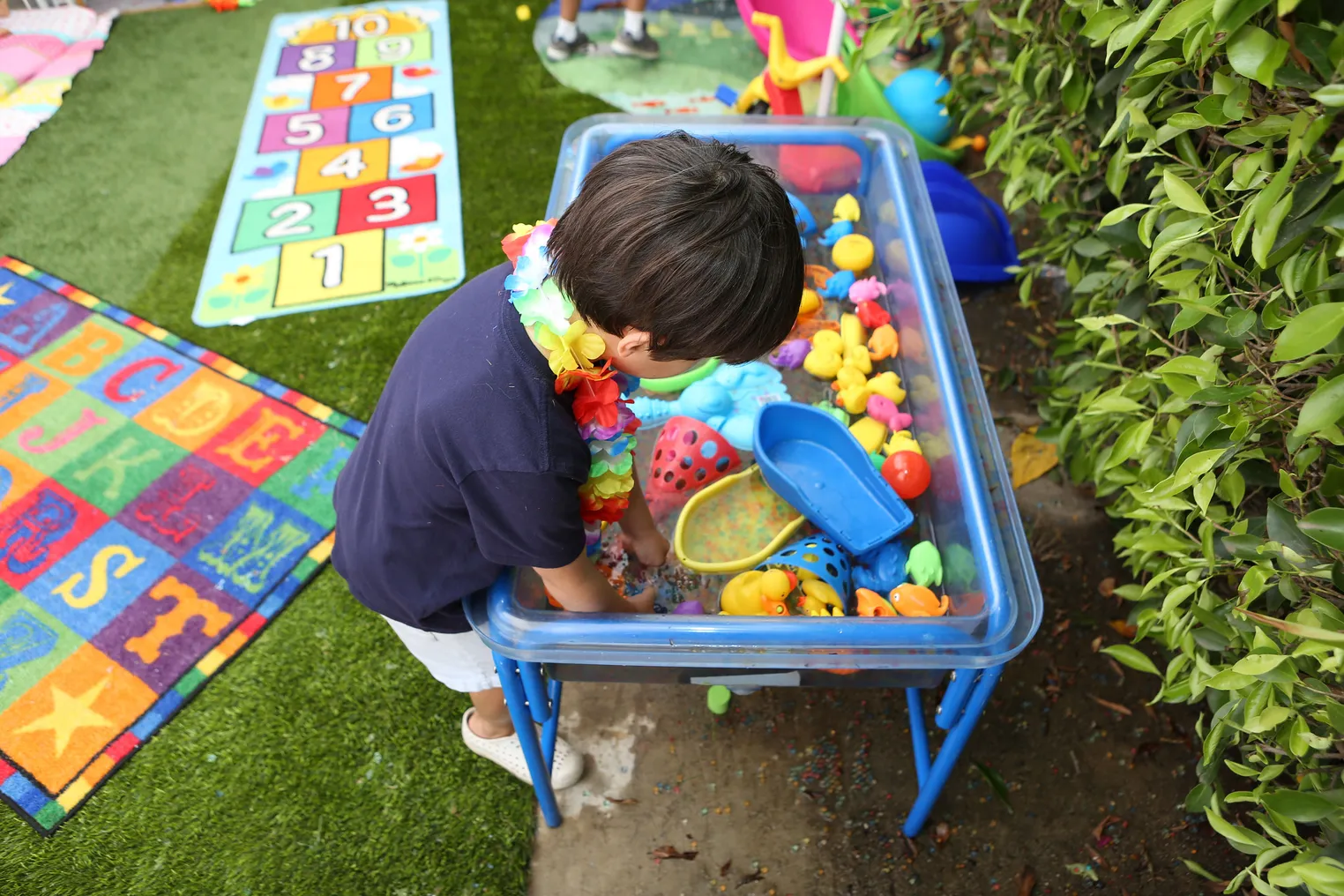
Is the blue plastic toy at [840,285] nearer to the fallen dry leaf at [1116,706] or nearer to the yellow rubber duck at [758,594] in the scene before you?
the yellow rubber duck at [758,594]

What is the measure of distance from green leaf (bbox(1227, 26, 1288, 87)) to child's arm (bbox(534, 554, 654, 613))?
80 cm

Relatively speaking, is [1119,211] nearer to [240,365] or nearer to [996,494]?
[996,494]

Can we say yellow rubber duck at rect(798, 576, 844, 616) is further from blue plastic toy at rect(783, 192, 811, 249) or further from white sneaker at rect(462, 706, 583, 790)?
blue plastic toy at rect(783, 192, 811, 249)

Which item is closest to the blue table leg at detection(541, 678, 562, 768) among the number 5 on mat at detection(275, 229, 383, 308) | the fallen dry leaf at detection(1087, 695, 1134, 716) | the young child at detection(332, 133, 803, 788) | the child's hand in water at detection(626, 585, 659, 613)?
the child's hand in water at detection(626, 585, 659, 613)

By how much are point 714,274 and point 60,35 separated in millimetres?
3471

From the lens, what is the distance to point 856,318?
5.57ft

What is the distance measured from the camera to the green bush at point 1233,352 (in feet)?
2.66

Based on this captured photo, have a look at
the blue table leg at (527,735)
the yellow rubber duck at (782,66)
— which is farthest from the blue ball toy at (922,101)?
the blue table leg at (527,735)

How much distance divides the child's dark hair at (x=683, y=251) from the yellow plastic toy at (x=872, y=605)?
49 cm

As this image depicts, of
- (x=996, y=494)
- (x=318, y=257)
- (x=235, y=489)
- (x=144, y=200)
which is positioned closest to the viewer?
(x=996, y=494)

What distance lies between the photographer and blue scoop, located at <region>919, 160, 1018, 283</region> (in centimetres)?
218

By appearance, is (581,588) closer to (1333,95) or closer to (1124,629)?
(1333,95)

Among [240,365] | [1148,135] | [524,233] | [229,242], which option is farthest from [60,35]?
[1148,135]

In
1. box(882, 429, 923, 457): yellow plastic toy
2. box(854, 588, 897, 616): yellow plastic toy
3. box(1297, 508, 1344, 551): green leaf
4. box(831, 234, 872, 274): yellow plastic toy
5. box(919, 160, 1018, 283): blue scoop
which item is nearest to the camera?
box(1297, 508, 1344, 551): green leaf
